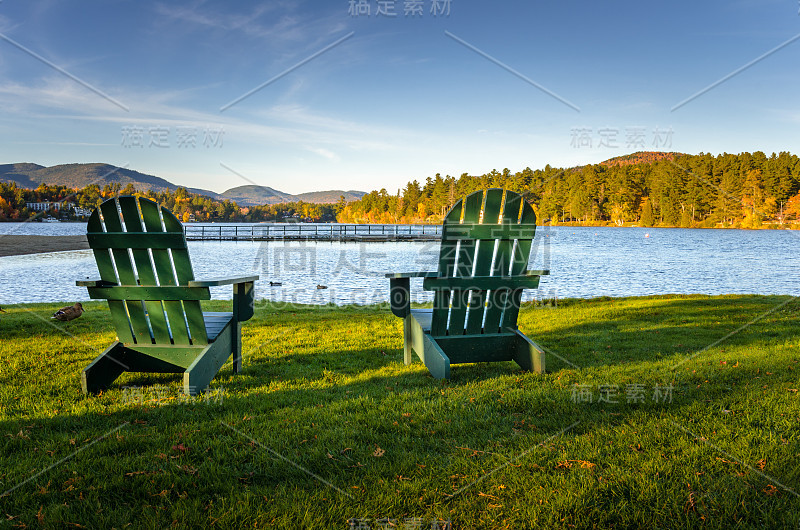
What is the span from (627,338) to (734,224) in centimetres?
9590

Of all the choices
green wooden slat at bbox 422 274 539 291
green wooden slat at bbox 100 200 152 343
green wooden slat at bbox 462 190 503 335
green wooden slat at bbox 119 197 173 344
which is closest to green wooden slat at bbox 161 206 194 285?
green wooden slat at bbox 119 197 173 344

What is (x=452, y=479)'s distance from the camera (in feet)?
6.88

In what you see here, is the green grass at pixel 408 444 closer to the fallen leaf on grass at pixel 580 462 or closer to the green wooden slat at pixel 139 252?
the fallen leaf on grass at pixel 580 462

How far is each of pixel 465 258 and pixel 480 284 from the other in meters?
0.25

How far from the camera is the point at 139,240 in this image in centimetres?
330

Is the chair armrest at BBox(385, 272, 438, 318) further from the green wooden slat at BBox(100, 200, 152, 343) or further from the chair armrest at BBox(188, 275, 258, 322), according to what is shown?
the green wooden slat at BBox(100, 200, 152, 343)

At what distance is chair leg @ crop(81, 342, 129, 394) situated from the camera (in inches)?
129

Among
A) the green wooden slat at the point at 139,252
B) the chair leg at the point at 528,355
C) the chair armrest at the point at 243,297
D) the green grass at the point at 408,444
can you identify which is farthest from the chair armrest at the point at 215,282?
the chair leg at the point at 528,355

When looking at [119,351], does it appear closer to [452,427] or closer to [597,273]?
[452,427]

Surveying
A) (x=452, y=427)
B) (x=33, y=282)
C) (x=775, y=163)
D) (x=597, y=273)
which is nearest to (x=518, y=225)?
(x=452, y=427)

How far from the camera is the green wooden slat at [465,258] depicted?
3707 mm

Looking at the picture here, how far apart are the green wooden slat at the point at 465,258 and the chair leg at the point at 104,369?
8.46ft

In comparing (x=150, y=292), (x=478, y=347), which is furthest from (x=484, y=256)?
(x=150, y=292)

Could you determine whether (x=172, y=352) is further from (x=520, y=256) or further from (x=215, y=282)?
(x=520, y=256)
